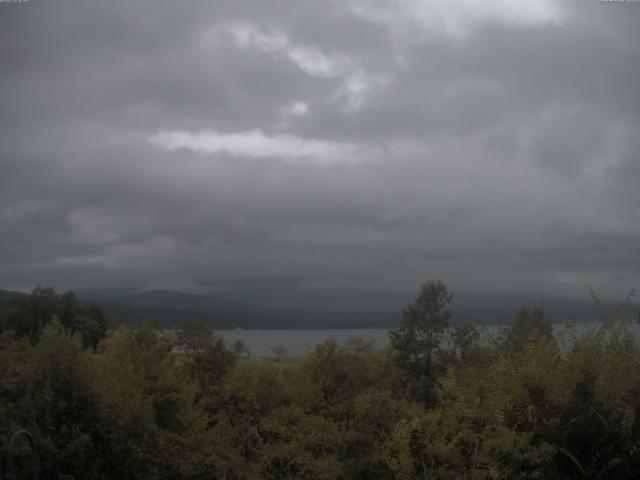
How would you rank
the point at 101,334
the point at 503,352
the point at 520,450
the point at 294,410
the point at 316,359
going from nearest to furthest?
1. the point at 520,450
2. the point at 503,352
3. the point at 294,410
4. the point at 316,359
5. the point at 101,334

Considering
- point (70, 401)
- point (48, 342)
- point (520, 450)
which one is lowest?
point (520, 450)

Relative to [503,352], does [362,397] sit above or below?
below

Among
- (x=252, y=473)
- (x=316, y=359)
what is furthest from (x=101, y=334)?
(x=252, y=473)

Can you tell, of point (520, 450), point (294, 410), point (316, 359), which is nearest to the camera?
point (520, 450)

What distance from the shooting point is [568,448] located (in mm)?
12570

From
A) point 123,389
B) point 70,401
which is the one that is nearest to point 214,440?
point 123,389

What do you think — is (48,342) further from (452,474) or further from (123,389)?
(452,474)

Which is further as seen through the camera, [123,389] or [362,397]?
[362,397]

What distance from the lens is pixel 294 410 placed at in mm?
20469

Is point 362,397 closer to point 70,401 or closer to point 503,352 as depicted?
point 503,352

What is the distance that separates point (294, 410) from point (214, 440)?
2543mm

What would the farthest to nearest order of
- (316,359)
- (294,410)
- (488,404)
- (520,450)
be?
(316,359) → (294,410) → (488,404) → (520,450)

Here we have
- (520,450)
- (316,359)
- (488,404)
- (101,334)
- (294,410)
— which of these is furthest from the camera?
(101,334)

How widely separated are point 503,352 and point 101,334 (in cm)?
5558
